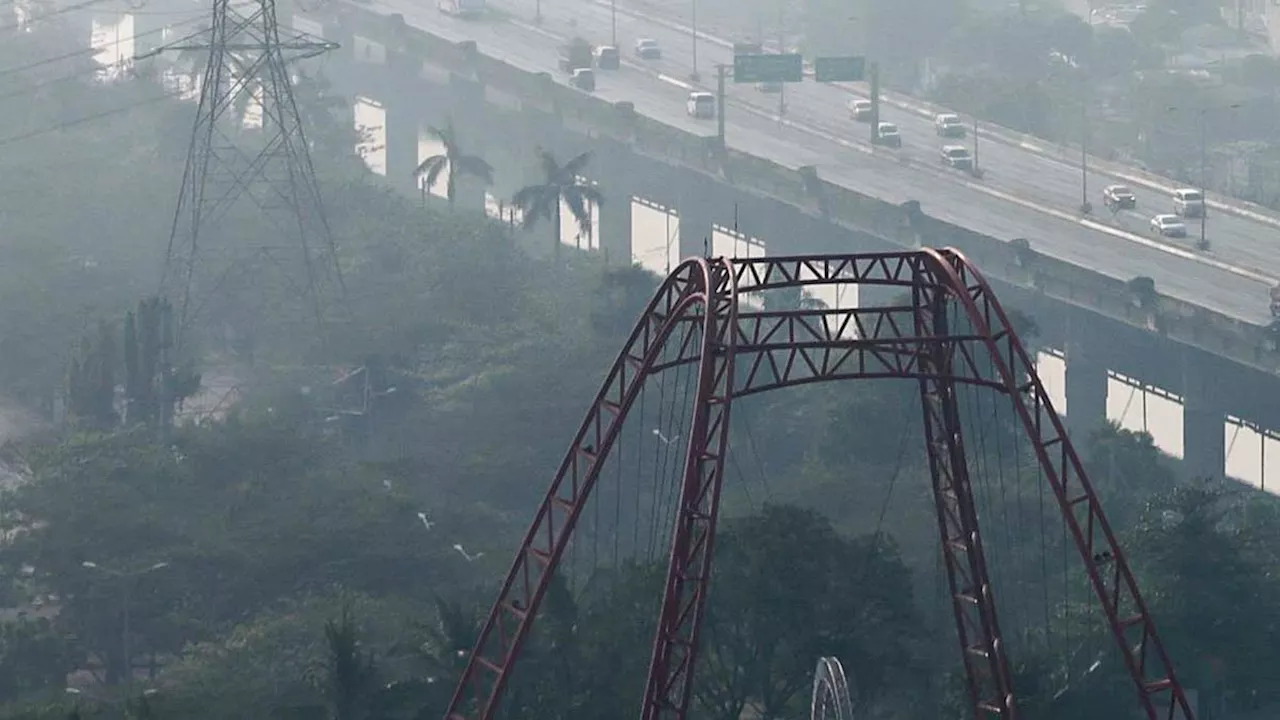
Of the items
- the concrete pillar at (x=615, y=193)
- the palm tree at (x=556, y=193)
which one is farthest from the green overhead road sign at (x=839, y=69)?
the palm tree at (x=556, y=193)

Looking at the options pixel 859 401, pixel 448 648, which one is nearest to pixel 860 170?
pixel 859 401

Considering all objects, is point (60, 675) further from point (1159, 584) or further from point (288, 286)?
point (288, 286)

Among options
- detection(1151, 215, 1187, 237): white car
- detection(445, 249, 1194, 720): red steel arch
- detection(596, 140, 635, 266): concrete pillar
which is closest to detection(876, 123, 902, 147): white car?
detection(596, 140, 635, 266): concrete pillar

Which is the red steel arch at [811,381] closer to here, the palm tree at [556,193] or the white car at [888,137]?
the palm tree at [556,193]

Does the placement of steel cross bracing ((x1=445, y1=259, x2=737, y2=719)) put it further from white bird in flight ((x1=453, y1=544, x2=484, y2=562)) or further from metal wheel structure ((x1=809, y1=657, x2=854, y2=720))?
white bird in flight ((x1=453, y1=544, x2=484, y2=562))

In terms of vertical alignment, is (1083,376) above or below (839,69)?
below

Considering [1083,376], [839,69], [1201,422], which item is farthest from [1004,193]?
[1201,422]

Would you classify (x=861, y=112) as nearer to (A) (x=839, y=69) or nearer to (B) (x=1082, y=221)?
(A) (x=839, y=69)
